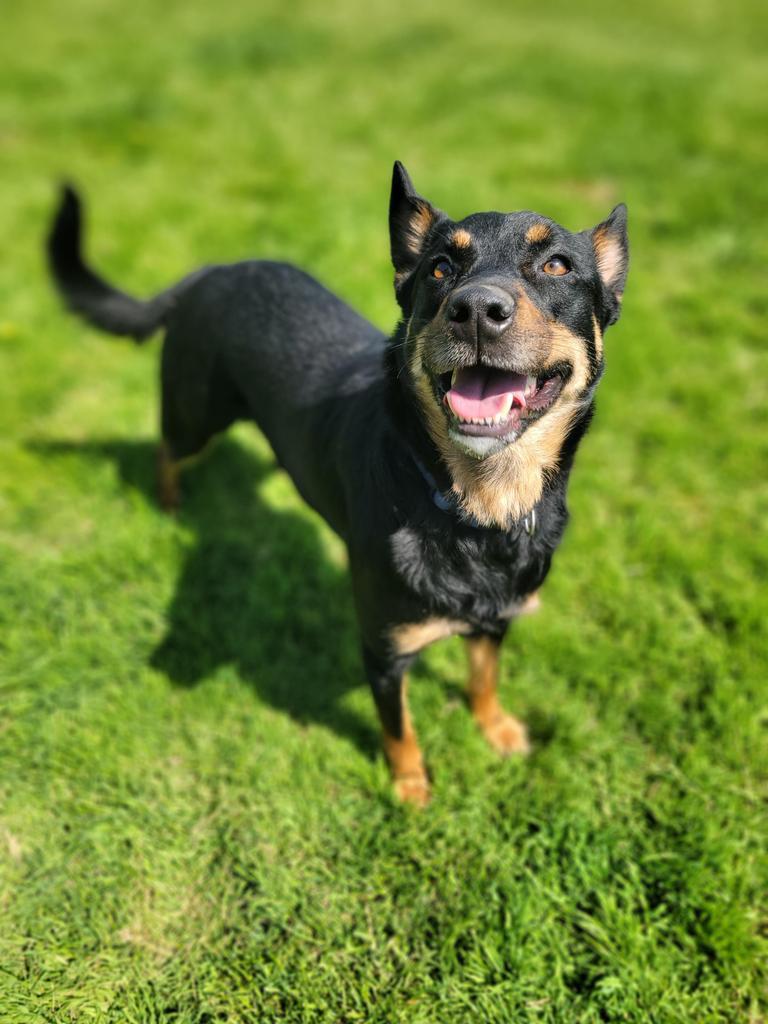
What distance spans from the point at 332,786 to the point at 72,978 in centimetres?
108

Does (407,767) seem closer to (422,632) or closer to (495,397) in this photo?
(422,632)

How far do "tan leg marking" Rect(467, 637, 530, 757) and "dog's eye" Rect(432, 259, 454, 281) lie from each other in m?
1.44

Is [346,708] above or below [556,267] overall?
below

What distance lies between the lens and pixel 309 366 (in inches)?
110

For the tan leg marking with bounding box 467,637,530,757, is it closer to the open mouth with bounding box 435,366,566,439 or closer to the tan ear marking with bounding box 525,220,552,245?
the open mouth with bounding box 435,366,566,439

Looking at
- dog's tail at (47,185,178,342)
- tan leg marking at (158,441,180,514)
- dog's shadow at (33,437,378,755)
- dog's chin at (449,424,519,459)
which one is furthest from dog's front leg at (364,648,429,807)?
dog's tail at (47,185,178,342)

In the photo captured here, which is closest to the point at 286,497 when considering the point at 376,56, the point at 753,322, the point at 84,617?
the point at 84,617

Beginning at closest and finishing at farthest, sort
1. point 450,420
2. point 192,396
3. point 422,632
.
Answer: point 450,420, point 422,632, point 192,396

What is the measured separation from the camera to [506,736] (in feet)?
9.64

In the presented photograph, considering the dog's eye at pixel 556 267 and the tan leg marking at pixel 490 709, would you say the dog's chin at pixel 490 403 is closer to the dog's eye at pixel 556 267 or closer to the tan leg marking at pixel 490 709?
the dog's eye at pixel 556 267

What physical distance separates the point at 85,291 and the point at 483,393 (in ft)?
8.79

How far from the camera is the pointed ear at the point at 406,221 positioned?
2274 mm

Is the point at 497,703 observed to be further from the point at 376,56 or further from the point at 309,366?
the point at 376,56

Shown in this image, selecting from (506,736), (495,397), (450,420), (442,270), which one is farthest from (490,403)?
(506,736)
